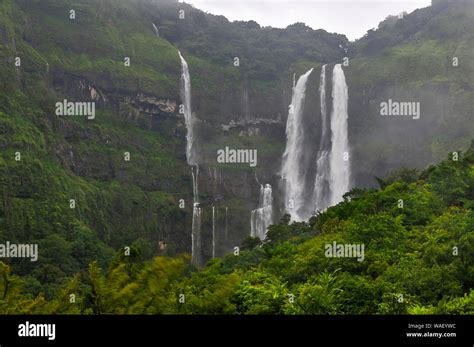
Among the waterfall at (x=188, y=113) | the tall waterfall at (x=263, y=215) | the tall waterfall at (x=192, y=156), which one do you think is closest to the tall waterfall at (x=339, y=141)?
the tall waterfall at (x=263, y=215)

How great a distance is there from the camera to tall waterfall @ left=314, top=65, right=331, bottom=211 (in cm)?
6366

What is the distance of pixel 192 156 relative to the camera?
72438 millimetres

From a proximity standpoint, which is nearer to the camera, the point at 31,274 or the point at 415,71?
the point at 31,274

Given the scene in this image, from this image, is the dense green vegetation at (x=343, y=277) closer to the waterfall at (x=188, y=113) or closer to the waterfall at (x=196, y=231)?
the waterfall at (x=196, y=231)

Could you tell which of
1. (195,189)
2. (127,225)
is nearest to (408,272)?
(127,225)

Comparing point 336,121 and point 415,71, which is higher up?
point 415,71

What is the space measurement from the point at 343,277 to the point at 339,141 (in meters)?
55.3

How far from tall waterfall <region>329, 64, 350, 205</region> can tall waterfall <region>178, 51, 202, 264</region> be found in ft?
49.6

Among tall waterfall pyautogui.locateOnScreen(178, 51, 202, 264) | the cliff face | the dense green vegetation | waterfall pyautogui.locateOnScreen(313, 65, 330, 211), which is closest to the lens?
the dense green vegetation

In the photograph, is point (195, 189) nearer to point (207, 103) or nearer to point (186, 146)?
point (186, 146)

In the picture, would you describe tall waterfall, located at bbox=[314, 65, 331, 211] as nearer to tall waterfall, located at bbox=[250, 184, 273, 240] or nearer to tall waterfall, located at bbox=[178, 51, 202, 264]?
tall waterfall, located at bbox=[250, 184, 273, 240]

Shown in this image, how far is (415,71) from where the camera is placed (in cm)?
7350

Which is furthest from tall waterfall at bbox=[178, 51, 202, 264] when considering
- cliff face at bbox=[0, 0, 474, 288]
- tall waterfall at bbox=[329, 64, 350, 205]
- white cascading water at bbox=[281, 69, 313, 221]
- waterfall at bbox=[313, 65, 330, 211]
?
tall waterfall at bbox=[329, 64, 350, 205]

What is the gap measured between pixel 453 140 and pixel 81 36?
4754cm
